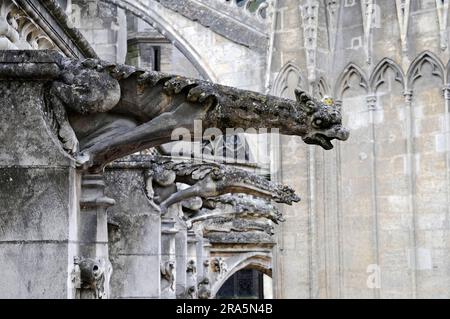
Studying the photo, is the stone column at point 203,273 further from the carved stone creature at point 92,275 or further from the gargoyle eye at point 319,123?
the gargoyle eye at point 319,123

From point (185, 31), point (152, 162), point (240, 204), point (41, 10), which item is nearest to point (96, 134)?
point (41, 10)

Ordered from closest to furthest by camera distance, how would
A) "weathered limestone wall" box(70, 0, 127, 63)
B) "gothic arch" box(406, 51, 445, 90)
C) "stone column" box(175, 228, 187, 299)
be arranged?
"stone column" box(175, 228, 187, 299), "gothic arch" box(406, 51, 445, 90), "weathered limestone wall" box(70, 0, 127, 63)

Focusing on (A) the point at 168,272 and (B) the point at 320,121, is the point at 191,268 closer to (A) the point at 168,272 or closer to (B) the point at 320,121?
(A) the point at 168,272

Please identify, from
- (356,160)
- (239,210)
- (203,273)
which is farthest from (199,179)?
(356,160)

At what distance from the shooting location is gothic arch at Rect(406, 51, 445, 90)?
515 inches

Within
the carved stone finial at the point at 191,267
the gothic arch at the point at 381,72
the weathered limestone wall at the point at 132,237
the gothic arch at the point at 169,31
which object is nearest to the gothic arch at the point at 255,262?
the gothic arch at the point at 381,72

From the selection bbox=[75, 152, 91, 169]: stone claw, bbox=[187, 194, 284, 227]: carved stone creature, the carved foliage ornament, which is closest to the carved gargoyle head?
bbox=[75, 152, 91, 169]: stone claw

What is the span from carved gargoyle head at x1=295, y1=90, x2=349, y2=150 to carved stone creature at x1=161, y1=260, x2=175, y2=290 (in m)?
3.34

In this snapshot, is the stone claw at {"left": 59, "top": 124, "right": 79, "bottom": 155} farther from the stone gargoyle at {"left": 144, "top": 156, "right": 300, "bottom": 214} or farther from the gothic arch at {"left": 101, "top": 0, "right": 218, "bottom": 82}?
the gothic arch at {"left": 101, "top": 0, "right": 218, "bottom": 82}

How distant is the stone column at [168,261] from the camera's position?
7.06 metres

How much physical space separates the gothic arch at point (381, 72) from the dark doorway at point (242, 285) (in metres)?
8.66

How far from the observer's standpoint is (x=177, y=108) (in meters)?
3.94

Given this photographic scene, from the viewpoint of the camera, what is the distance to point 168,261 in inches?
282

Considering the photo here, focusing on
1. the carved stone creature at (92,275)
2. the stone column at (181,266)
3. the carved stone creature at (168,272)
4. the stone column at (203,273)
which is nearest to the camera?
the carved stone creature at (92,275)
